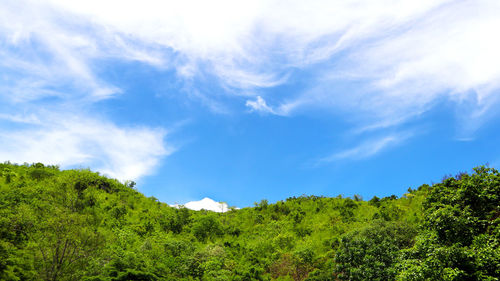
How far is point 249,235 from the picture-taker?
43.1 meters

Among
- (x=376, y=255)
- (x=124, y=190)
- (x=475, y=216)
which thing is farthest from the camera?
(x=124, y=190)

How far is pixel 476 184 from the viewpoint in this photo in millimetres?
15609

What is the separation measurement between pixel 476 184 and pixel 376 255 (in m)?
9.58

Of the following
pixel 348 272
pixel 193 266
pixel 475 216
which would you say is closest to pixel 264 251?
pixel 193 266

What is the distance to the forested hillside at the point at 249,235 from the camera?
15008 mm

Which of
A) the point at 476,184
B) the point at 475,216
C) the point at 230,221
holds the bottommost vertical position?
the point at 475,216

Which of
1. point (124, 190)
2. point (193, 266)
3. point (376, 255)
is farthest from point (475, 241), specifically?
point (124, 190)

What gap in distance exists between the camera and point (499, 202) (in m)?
14.8

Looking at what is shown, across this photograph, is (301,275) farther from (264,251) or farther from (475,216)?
(475,216)

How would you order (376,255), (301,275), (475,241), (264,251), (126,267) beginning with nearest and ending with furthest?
(475,241) → (126,267) → (376,255) → (301,275) → (264,251)

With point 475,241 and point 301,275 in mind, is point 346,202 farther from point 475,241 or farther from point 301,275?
point 475,241

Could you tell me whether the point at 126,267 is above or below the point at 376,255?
below

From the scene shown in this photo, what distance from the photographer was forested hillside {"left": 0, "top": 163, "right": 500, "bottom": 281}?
15.0m

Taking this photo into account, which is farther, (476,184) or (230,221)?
Result: (230,221)
